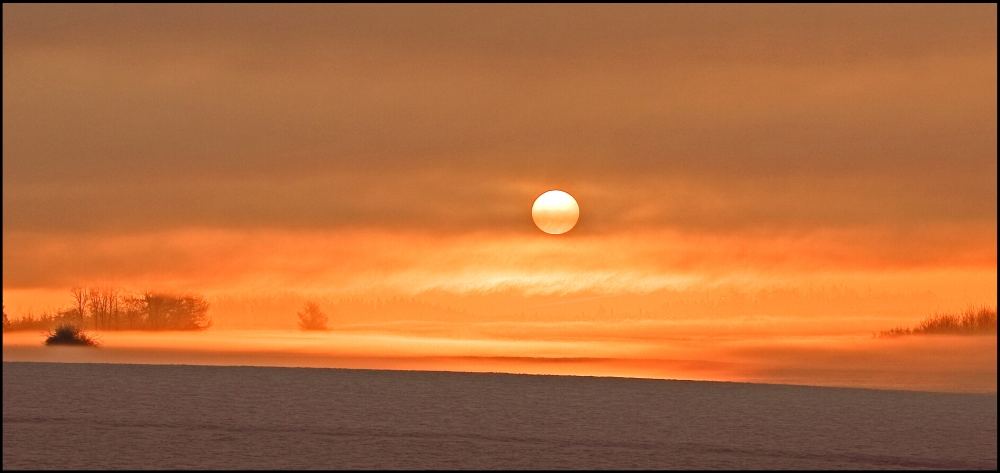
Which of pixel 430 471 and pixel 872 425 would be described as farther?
pixel 872 425

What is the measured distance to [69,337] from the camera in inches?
2030

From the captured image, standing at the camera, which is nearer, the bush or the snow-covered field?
the snow-covered field

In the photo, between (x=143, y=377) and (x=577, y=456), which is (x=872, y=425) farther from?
(x=143, y=377)

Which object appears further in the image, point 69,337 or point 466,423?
point 69,337

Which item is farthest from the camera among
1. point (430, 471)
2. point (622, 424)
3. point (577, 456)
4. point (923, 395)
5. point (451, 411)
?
point (923, 395)

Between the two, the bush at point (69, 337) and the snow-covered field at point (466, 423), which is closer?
the snow-covered field at point (466, 423)

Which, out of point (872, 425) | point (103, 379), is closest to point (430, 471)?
point (872, 425)

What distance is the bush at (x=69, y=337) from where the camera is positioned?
5123cm

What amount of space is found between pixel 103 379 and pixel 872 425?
18.2 m

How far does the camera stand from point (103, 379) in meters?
30.5

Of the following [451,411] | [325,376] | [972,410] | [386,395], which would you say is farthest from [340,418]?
[972,410]

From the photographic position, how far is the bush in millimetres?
51228

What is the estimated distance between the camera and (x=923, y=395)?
29375mm

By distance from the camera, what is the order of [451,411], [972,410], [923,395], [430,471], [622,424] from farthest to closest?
[923,395], [972,410], [451,411], [622,424], [430,471]
